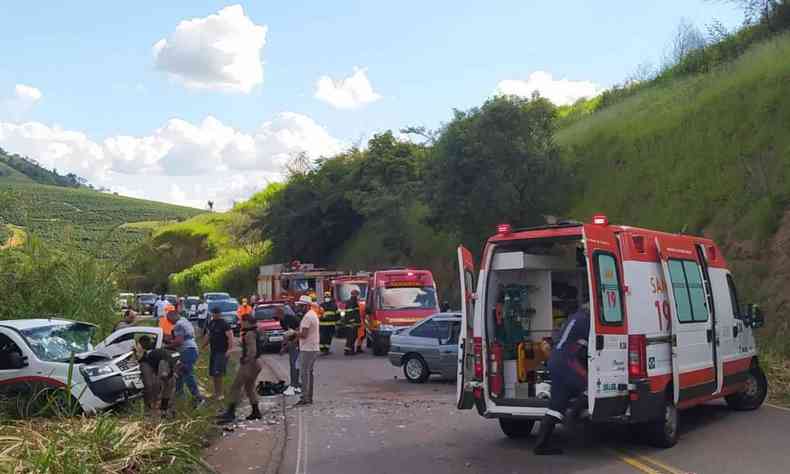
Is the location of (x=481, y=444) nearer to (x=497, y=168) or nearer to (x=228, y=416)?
(x=228, y=416)

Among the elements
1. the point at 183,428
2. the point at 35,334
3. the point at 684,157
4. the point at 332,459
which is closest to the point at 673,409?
the point at 332,459

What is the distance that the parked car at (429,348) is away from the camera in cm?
1700

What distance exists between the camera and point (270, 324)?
88.3 feet

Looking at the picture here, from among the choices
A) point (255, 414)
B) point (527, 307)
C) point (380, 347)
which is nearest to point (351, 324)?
point (380, 347)

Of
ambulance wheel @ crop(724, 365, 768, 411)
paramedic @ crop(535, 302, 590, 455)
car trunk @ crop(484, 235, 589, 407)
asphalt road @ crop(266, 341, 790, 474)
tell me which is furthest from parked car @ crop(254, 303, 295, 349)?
paramedic @ crop(535, 302, 590, 455)

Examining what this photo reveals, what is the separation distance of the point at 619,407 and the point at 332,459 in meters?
3.32

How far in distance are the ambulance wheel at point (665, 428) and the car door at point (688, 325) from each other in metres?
0.14

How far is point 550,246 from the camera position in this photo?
1043 centimetres

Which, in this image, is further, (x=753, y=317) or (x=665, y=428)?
A: (x=753, y=317)

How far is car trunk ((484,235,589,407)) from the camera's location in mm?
10078

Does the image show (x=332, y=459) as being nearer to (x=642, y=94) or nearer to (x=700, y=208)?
(x=700, y=208)

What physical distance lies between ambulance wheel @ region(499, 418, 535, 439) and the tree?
64.3 ft

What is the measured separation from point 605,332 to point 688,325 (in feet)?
6.13

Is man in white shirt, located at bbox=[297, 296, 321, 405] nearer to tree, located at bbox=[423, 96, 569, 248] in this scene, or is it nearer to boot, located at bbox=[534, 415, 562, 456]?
boot, located at bbox=[534, 415, 562, 456]
